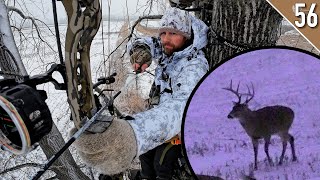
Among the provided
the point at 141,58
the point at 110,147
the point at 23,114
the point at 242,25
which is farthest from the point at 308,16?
the point at 23,114

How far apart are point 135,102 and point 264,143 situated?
210 inches

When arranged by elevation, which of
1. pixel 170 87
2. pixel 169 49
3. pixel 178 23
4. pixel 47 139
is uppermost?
pixel 178 23

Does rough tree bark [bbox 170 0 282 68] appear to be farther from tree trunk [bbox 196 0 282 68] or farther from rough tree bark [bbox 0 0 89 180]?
rough tree bark [bbox 0 0 89 180]

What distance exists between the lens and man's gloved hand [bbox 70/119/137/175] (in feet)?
3.02

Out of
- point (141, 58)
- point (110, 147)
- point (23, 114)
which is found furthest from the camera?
point (141, 58)

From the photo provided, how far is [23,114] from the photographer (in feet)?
2.65

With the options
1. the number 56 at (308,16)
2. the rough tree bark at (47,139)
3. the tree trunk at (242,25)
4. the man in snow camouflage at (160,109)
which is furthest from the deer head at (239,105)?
the rough tree bark at (47,139)

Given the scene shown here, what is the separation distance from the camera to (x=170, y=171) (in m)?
1.78

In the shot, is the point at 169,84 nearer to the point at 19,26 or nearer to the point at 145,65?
the point at 145,65

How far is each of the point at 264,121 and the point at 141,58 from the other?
2.29 feet

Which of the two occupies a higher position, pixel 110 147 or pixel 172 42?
pixel 172 42

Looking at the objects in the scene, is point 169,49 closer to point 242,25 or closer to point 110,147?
point 242,25

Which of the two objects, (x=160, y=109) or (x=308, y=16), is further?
(x=308, y=16)

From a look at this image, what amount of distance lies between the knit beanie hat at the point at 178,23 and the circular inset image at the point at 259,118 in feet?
1.33
